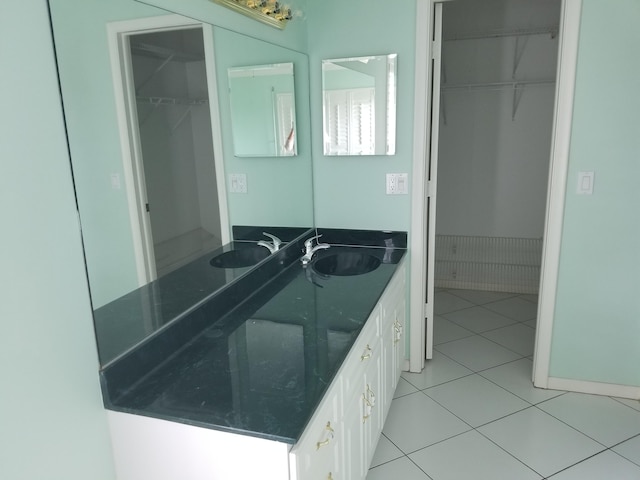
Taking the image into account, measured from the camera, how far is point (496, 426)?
7.89 feet

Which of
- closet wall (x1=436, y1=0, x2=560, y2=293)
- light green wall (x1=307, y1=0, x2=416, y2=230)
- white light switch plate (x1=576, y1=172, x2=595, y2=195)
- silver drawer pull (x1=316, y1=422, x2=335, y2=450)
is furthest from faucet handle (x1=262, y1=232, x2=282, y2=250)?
closet wall (x1=436, y1=0, x2=560, y2=293)

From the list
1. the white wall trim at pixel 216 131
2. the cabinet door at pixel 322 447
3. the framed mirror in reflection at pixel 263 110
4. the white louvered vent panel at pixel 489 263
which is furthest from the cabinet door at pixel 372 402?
the white louvered vent panel at pixel 489 263

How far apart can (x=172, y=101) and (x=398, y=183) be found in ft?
4.75

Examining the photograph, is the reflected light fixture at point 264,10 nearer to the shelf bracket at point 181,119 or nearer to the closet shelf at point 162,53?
the closet shelf at point 162,53

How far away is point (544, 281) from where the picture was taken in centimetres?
262

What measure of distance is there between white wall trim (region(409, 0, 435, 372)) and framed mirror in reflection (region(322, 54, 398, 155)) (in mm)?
134

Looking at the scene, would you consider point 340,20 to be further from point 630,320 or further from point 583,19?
point 630,320

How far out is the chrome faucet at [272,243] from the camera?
7.50 ft

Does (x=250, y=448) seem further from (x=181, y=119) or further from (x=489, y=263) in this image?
(x=489, y=263)

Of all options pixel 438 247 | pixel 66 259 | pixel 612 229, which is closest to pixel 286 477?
pixel 66 259

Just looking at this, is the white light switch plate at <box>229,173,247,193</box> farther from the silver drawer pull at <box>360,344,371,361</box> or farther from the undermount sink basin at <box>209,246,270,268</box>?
the silver drawer pull at <box>360,344,371,361</box>

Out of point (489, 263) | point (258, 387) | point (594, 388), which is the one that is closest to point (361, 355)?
point (258, 387)

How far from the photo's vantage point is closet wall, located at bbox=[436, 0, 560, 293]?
12.4ft

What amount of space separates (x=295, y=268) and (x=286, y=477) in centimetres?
137
